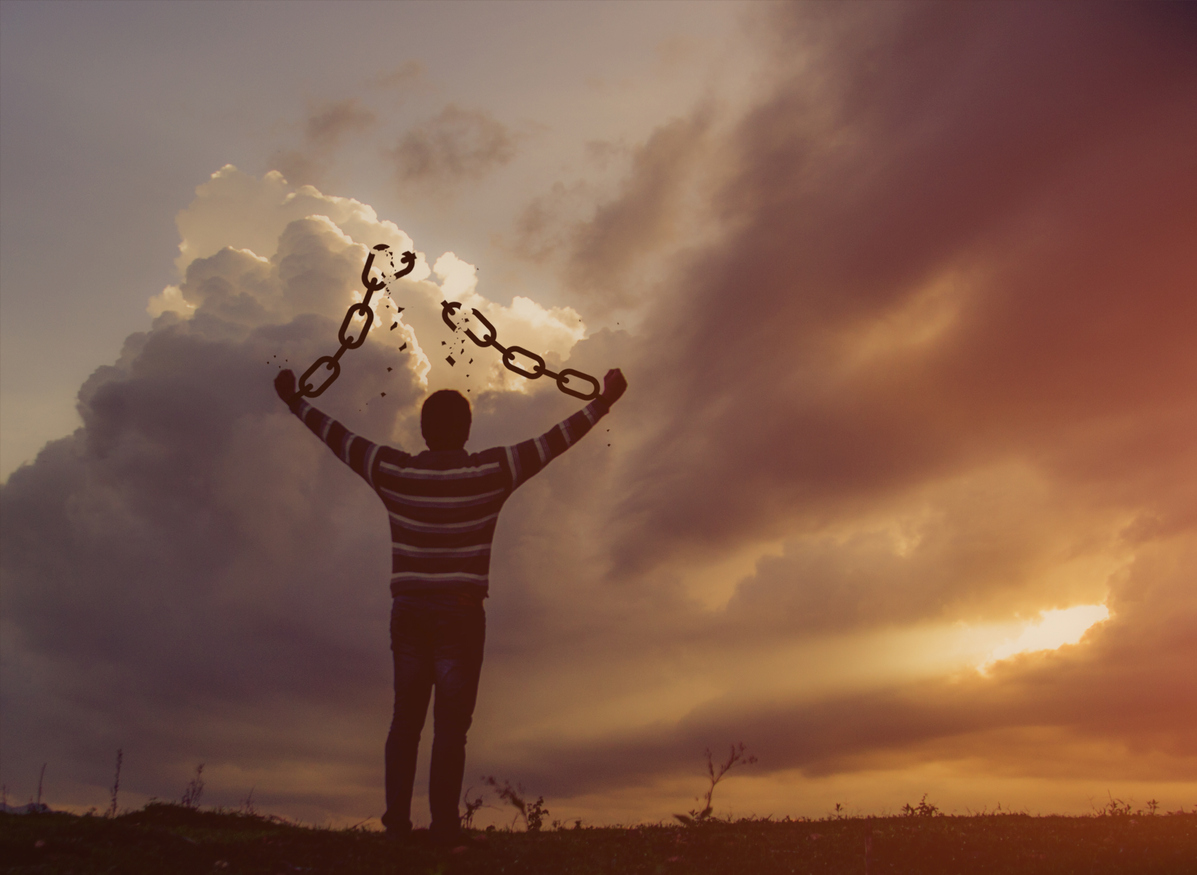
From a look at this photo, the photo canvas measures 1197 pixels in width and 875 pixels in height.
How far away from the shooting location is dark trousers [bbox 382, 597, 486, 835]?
31.1 ft

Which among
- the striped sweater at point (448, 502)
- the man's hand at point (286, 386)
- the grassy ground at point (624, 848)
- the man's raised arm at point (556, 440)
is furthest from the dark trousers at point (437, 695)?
the man's hand at point (286, 386)

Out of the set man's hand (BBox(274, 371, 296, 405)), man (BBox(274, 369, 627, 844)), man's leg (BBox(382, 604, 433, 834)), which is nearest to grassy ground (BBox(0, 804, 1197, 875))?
man's leg (BBox(382, 604, 433, 834))

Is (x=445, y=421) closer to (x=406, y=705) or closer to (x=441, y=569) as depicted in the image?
(x=441, y=569)

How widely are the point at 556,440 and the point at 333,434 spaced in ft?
8.81

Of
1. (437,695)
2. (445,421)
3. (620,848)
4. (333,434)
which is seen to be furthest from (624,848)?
(333,434)

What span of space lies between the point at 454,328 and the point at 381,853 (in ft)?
19.1

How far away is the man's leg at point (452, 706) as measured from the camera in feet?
31.0

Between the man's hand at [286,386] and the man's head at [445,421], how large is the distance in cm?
197

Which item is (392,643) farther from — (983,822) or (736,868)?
(983,822)

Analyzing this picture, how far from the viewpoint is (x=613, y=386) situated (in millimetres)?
11000

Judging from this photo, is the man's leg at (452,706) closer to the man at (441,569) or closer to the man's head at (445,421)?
the man at (441,569)

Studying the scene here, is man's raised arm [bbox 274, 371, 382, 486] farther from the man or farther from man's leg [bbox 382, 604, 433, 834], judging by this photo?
man's leg [bbox 382, 604, 433, 834]

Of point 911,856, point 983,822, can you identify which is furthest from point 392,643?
point 983,822

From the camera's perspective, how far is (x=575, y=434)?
1052 centimetres
